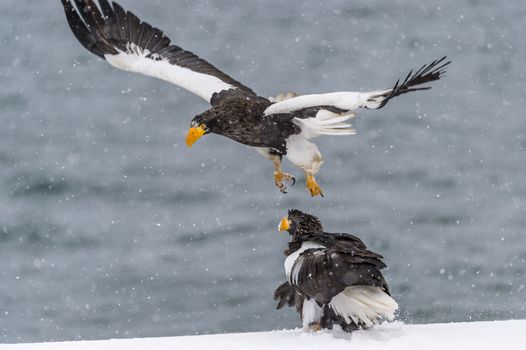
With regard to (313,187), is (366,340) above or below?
below

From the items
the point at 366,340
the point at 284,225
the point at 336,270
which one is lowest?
the point at 366,340

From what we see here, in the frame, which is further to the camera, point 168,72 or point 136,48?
point 136,48

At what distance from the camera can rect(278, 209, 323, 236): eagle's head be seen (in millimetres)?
6426

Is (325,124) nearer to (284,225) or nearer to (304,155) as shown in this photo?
(304,155)

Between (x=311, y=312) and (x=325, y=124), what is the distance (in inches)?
75.6

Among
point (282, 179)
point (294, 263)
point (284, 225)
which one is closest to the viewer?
point (294, 263)

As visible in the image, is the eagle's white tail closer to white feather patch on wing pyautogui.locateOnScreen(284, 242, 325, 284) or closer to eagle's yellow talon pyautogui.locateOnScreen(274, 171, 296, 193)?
eagle's yellow talon pyautogui.locateOnScreen(274, 171, 296, 193)

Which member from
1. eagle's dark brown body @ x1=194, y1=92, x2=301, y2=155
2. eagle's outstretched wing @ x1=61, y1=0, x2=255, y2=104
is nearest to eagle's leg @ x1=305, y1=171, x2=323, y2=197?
eagle's dark brown body @ x1=194, y1=92, x2=301, y2=155

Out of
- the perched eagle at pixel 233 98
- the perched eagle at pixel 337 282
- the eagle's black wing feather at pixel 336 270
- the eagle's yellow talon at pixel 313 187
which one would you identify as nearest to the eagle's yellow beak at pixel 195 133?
the perched eagle at pixel 233 98

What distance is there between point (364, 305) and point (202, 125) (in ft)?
7.30

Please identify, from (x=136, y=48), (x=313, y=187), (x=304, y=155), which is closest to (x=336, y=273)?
(x=313, y=187)

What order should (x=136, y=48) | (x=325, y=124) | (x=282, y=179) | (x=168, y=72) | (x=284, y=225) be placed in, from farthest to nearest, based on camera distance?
(x=136, y=48)
(x=168, y=72)
(x=282, y=179)
(x=325, y=124)
(x=284, y=225)

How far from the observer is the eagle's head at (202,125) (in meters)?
7.20

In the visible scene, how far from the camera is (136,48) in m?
8.57
